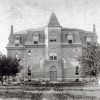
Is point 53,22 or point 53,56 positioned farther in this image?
point 53,22

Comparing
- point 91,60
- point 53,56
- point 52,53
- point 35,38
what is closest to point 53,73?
point 53,56

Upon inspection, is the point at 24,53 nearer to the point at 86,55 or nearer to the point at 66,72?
the point at 66,72

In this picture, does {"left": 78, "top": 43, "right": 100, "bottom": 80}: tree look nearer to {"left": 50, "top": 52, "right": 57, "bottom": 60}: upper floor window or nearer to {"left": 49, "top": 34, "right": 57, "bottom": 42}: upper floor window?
{"left": 50, "top": 52, "right": 57, "bottom": 60}: upper floor window

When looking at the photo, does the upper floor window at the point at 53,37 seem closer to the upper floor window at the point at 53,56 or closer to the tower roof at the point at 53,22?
the tower roof at the point at 53,22

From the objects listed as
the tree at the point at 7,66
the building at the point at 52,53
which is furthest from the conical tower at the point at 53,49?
the tree at the point at 7,66

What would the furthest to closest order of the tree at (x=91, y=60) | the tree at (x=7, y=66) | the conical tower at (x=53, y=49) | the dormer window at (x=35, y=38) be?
the dormer window at (x=35, y=38), the conical tower at (x=53, y=49), the tree at (x=91, y=60), the tree at (x=7, y=66)

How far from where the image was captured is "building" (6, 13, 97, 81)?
49750 mm

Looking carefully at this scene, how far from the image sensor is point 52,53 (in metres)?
50.0

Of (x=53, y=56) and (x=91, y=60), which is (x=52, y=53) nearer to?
(x=53, y=56)

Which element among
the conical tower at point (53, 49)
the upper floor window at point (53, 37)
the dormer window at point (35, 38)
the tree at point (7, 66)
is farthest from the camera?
the dormer window at point (35, 38)

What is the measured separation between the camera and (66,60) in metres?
50.6

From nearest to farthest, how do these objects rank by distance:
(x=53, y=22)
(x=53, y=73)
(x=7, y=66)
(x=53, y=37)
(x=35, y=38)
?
(x=7, y=66) → (x=53, y=73) → (x=53, y=37) → (x=53, y=22) → (x=35, y=38)

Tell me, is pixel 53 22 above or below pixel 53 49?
above

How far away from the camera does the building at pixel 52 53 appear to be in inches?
1959
